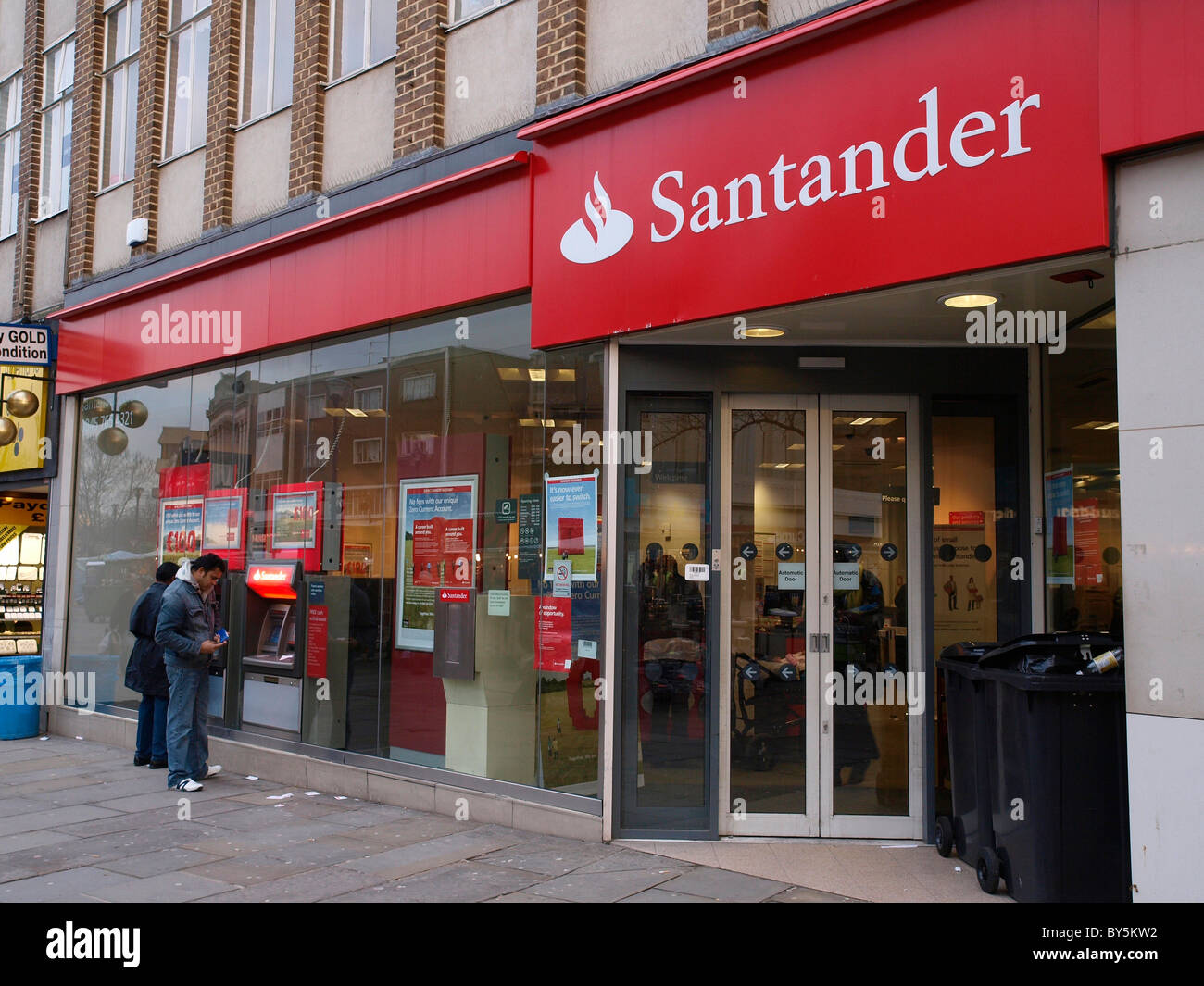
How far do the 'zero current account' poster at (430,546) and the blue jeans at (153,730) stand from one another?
10.1 ft

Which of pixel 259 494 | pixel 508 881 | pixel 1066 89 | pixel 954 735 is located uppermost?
pixel 1066 89

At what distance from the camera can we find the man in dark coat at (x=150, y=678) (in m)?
9.78

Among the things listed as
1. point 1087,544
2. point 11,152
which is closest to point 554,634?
point 1087,544

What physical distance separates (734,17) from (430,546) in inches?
182

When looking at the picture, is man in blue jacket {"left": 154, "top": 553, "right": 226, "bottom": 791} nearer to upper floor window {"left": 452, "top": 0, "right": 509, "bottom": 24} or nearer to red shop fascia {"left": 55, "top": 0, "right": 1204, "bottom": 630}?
red shop fascia {"left": 55, "top": 0, "right": 1204, "bottom": 630}

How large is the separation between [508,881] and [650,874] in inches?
33.0

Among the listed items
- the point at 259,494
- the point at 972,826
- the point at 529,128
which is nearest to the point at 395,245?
the point at 529,128

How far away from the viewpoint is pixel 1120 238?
193 inches

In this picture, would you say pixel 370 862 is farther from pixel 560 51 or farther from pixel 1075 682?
pixel 560 51

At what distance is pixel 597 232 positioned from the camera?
7164 millimetres

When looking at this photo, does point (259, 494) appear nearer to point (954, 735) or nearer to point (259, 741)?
point (259, 741)

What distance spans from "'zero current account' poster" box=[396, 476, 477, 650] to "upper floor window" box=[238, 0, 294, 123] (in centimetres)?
468

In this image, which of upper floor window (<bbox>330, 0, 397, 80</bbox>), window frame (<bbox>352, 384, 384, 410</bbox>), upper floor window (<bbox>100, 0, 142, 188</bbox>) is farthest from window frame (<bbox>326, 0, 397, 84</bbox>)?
upper floor window (<bbox>100, 0, 142, 188</bbox>)

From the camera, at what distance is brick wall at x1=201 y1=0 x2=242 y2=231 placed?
1093 centimetres
